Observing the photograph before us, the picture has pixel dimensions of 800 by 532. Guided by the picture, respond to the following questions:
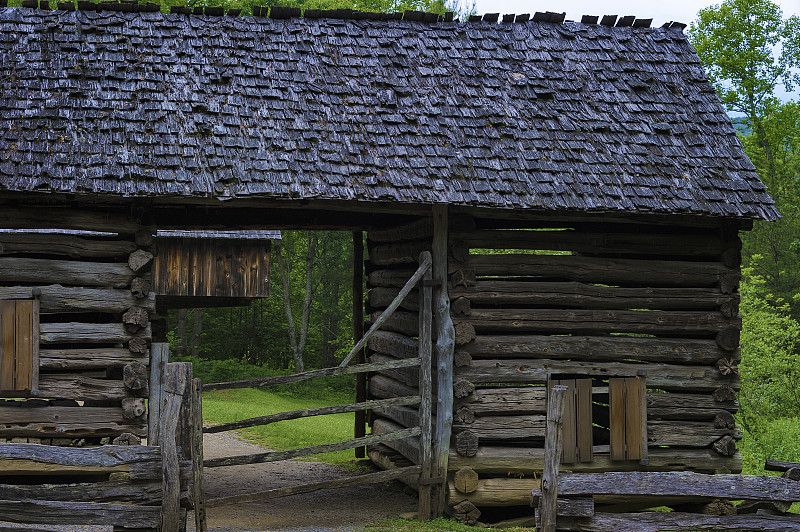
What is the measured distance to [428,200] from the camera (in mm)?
9164

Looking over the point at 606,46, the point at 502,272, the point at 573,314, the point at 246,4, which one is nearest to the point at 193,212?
the point at 502,272

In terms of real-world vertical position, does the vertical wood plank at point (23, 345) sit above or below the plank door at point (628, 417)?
above

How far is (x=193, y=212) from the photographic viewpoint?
10.7 meters

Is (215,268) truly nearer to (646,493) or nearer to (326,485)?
A: (326,485)

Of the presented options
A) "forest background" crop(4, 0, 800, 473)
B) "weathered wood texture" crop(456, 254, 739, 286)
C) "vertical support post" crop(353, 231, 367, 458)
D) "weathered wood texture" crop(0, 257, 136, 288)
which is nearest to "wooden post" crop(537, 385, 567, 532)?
"weathered wood texture" crop(456, 254, 739, 286)

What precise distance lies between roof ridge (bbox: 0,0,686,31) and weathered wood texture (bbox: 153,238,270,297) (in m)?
4.30

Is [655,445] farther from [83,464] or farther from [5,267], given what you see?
[5,267]

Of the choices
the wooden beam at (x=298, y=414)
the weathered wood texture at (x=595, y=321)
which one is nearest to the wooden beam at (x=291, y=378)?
the wooden beam at (x=298, y=414)

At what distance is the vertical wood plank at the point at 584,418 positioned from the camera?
991 centimetres

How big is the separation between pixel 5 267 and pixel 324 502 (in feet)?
15.8

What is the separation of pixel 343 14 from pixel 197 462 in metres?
→ 6.31

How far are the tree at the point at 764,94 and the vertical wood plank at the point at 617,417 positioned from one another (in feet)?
69.6

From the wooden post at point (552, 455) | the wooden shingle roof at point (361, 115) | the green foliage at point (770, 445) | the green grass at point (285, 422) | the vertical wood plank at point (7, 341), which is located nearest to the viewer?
the wooden post at point (552, 455)

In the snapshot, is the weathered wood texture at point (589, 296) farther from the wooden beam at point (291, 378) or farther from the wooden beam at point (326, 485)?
the wooden beam at point (326, 485)
